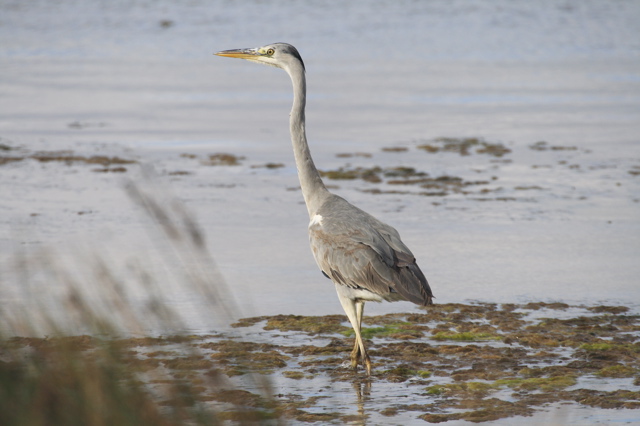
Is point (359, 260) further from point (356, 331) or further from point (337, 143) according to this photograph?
point (337, 143)

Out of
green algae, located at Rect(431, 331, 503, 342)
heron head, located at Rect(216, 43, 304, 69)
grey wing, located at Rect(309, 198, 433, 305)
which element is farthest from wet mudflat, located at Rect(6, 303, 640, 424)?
heron head, located at Rect(216, 43, 304, 69)

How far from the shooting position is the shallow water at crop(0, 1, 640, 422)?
8570 millimetres

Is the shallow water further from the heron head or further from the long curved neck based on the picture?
the heron head

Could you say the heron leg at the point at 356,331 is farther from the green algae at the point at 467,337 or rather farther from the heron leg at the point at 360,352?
the green algae at the point at 467,337

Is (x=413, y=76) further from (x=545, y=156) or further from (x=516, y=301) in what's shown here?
(x=516, y=301)

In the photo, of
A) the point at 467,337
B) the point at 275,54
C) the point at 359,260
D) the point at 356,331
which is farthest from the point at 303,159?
the point at 467,337

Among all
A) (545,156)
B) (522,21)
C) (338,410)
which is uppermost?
(522,21)

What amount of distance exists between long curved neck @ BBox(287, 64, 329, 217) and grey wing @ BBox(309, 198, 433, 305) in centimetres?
39

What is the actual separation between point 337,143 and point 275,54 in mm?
6002

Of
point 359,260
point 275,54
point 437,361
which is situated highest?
point 275,54

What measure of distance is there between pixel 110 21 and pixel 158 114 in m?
16.2

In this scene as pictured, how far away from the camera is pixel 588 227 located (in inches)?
390

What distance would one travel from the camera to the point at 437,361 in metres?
6.43

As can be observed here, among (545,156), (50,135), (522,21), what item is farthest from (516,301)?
(522,21)
